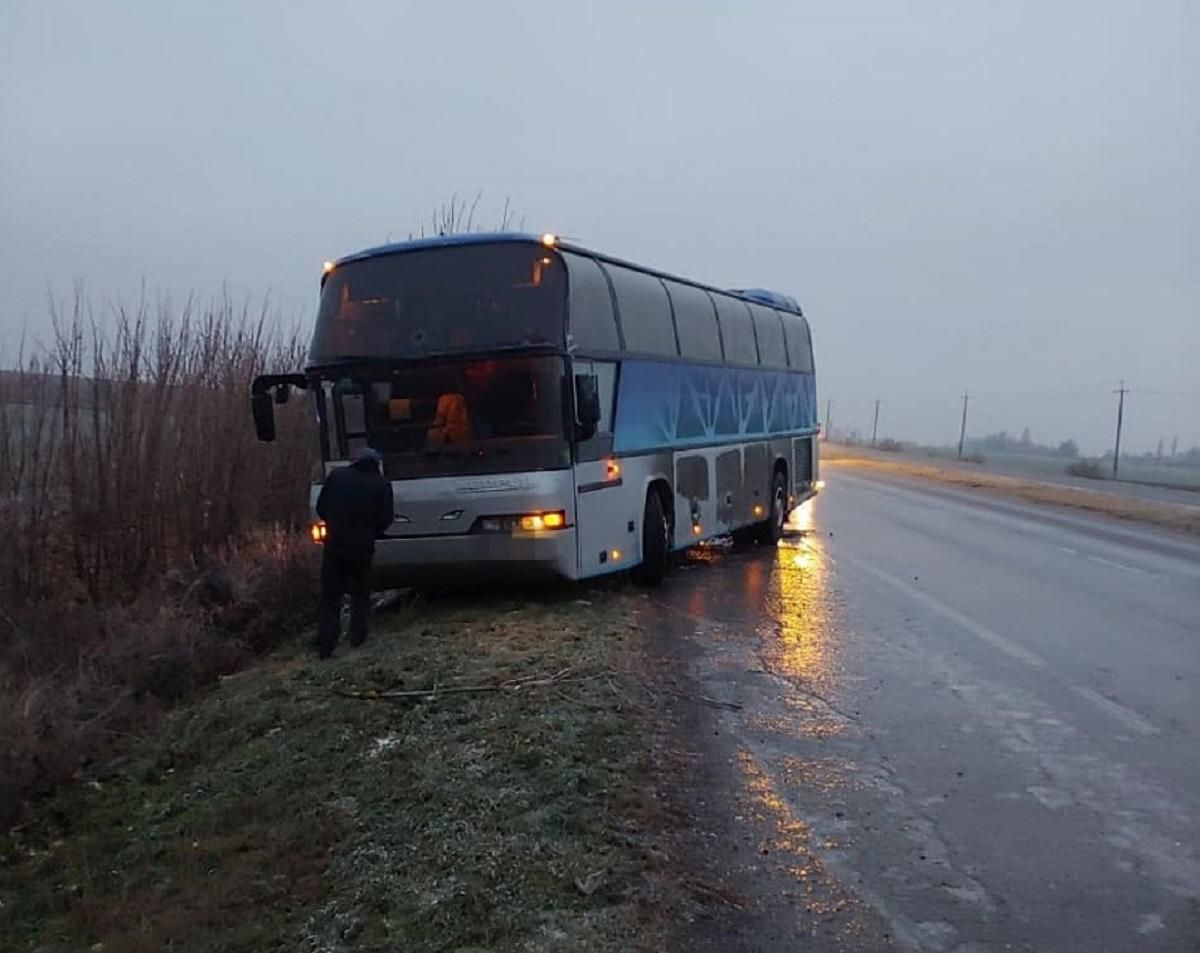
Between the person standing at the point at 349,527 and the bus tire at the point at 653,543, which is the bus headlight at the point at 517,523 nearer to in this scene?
the person standing at the point at 349,527

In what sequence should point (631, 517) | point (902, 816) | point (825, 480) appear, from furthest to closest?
point (825, 480), point (631, 517), point (902, 816)

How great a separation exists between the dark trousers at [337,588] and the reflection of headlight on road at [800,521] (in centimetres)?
1097

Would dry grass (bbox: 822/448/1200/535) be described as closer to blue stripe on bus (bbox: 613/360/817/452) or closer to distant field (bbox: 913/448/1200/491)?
distant field (bbox: 913/448/1200/491)

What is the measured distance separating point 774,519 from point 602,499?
23.1 feet

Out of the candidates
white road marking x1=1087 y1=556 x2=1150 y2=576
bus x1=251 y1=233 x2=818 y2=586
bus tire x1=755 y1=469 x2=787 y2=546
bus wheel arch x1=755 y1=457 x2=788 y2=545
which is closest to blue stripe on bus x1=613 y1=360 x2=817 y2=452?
bus x1=251 y1=233 x2=818 y2=586

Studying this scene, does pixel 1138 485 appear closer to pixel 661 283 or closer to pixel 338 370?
pixel 661 283

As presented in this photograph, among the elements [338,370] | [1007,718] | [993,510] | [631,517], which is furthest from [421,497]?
[993,510]

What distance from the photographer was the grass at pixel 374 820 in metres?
5.00

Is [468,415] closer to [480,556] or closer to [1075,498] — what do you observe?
[480,556]

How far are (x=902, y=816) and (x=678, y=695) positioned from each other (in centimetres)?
250

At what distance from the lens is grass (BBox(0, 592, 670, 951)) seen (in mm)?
5000

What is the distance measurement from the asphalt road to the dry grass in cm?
1080

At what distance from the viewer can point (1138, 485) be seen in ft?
138

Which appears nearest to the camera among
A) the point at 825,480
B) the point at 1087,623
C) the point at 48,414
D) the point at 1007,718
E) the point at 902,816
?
the point at 902,816
